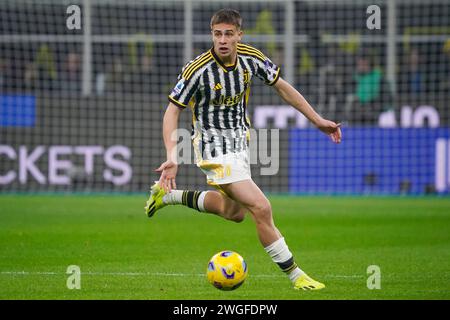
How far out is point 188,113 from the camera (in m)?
19.3

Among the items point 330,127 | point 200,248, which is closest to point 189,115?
point 200,248

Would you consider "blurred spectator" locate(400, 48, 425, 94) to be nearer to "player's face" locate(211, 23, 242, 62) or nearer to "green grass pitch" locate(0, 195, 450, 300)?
"green grass pitch" locate(0, 195, 450, 300)

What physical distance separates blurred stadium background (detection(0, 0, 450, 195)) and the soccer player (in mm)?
9879

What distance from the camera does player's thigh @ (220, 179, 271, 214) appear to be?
8.16m

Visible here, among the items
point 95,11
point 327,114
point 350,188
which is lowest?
point 350,188

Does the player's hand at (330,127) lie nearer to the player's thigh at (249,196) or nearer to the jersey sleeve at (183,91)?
the player's thigh at (249,196)

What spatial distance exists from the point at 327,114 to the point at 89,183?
15.9 feet

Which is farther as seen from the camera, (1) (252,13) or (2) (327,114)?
(1) (252,13)

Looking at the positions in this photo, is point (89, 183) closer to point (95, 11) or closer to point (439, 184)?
point (95, 11)

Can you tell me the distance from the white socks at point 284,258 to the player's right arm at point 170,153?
0.96 meters

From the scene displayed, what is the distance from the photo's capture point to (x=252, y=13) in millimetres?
22750

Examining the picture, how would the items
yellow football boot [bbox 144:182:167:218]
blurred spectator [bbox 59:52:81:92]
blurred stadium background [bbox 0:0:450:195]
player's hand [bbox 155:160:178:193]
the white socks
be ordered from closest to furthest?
player's hand [bbox 155:160:178:193]
the white socks
yellow football boot [bbox 144:182:167:218]
blurred stadium background [bbox 0:0:450:195]
blurred spectator [bbox 59:52:81:92]

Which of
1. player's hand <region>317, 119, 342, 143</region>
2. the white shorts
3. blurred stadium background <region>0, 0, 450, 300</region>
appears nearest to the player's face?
the white shorts

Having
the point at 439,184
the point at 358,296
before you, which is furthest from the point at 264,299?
the point at 439,184
